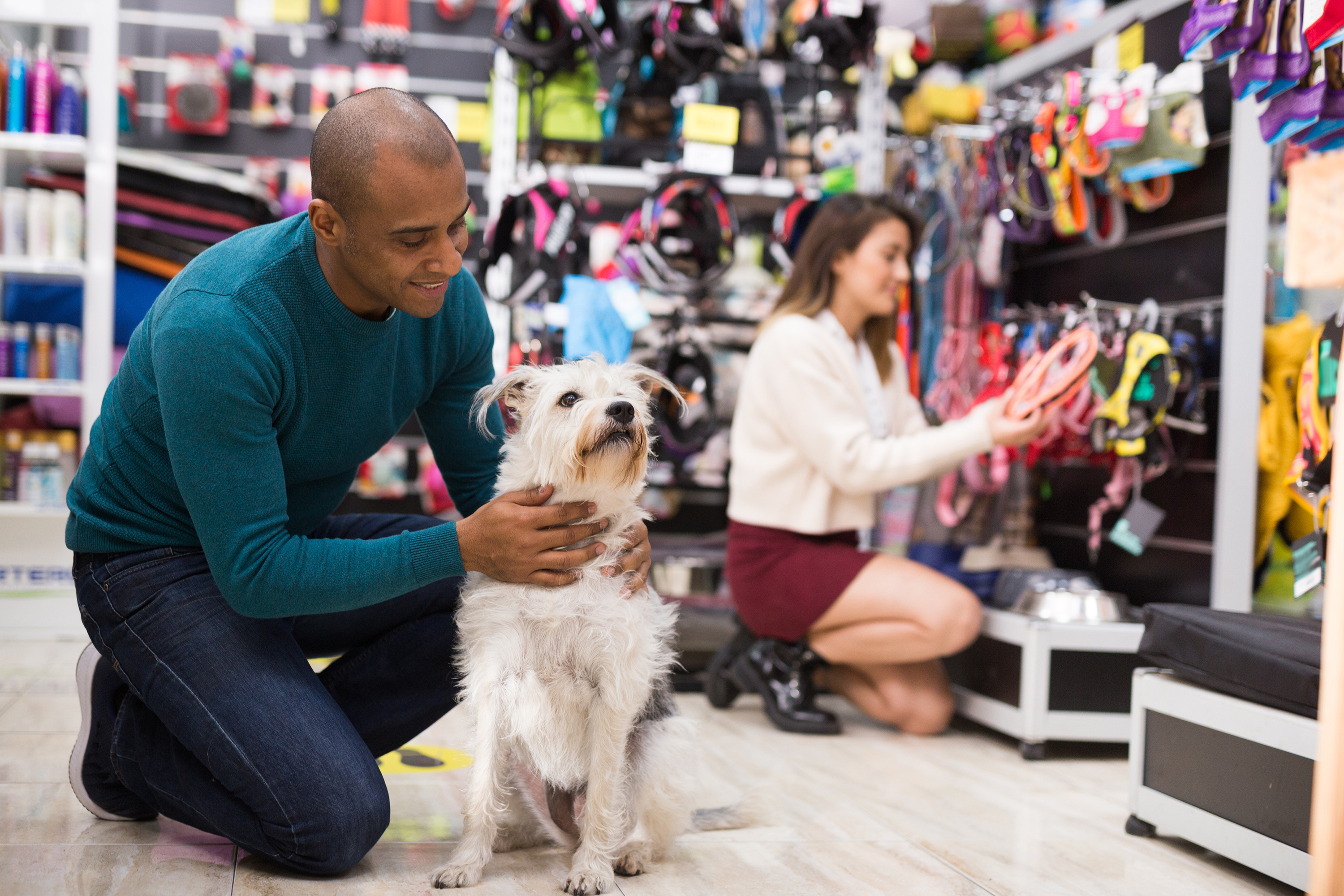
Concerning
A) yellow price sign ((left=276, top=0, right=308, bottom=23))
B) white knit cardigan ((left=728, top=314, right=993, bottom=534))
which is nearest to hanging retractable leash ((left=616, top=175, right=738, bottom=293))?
white knit cardigan ((left=728, top=314, right=993, bottom=534))

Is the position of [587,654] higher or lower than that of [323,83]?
lower

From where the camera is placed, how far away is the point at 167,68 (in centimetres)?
573

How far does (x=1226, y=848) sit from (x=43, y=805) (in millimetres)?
2398

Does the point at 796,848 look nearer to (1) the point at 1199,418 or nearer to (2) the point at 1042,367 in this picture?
(2) the point at 1042,367

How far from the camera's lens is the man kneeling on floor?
1.76 metres

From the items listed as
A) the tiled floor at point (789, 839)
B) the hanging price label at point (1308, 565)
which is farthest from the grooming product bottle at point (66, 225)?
the hanging price label at point (1308, 565)

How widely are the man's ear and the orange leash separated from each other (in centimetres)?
201

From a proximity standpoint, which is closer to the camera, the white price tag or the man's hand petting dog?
the man's hand petting dog

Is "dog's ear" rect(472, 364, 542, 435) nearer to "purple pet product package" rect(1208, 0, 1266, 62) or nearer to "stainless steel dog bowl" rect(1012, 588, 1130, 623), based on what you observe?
"purple pet product package" rect(1208, 0, 1266, 62)

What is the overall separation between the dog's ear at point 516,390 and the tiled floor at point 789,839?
2.76ft

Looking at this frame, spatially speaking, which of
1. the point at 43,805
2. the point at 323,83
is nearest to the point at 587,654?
the point at 43,805

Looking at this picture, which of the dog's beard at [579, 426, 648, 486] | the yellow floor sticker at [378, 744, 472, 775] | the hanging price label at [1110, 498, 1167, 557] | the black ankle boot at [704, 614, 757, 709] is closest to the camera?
the dog's beard at [579, 426, 648, 486]

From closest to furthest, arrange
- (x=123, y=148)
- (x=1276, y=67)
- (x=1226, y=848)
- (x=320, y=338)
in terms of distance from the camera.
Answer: (x=320, y=338) → (x=1226, y=848) → (x=1276, y=67) → (x=123, y=148)

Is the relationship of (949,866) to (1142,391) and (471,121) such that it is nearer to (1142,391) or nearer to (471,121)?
(1142,391)
